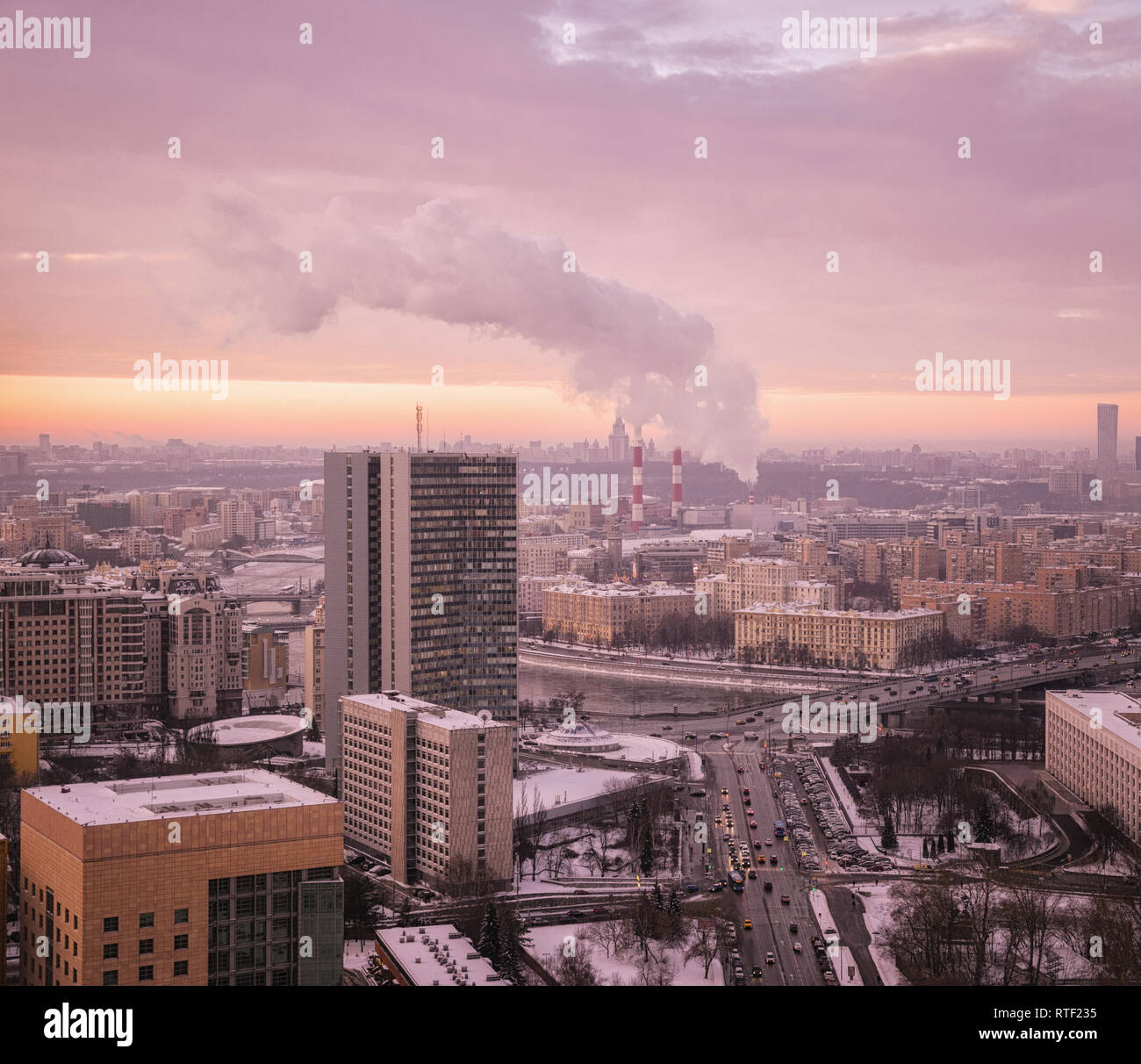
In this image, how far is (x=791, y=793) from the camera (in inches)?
341

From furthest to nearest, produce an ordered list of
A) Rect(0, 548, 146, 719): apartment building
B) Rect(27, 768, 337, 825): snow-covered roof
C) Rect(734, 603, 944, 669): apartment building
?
Rect(734, 603, 944, 669): apartment building → Rect(0, 548, 146, 719): apartment building → Rect(27, 768, 337, 825): snow-covered roof

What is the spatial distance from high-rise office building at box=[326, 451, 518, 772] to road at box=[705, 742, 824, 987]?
5.21 feet

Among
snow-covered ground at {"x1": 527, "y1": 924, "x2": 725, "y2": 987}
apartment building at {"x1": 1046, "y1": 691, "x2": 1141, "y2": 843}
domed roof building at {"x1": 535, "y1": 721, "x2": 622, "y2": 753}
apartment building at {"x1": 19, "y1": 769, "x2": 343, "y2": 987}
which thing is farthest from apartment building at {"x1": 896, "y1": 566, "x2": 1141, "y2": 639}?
apartment building at {"x1": 19, "y1": 769, "x2": 343, "y2": 987}

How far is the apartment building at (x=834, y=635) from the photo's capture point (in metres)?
15.3

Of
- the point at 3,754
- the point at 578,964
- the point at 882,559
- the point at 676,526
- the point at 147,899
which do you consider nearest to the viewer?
the point at 147,899

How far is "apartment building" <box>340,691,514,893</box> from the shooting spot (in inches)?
258

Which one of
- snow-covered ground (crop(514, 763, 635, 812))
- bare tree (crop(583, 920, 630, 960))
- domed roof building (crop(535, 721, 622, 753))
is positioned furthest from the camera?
domed roof building (crop(535, 721, 622, 753))

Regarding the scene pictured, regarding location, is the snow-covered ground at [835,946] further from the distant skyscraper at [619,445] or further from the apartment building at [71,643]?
the distant skyscraper at [619,445]

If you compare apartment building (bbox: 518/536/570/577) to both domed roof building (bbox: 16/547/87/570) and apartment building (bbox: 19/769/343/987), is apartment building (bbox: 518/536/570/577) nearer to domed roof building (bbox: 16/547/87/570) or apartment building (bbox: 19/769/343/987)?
domed roof building (bbox: 16/547/87/570)

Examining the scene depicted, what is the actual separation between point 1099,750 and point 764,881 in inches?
109
